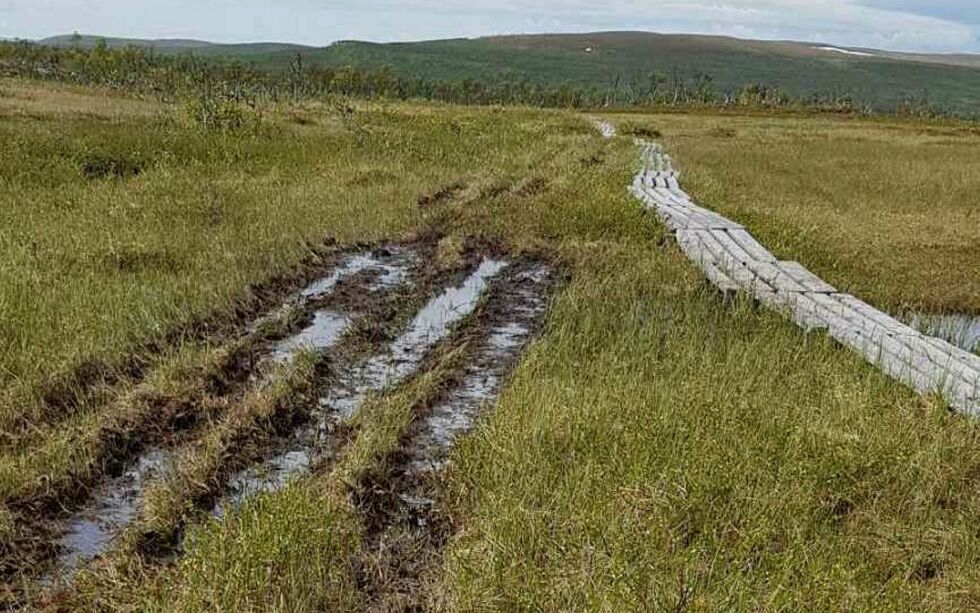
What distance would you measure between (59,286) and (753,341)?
20.6 feet

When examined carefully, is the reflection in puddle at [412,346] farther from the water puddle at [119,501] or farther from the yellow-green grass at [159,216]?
the yellow-green grass at [159,216]

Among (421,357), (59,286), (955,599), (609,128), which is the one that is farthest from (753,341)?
(609,128)

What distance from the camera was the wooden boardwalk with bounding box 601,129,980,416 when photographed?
6279 mm

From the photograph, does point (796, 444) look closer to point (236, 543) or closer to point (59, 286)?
point (236, 543)

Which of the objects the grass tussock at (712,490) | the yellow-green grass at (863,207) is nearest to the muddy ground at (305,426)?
the grass tussock at (712,490)

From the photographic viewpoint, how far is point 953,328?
29.5 feet

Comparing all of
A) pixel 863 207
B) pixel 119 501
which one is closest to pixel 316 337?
pixel 119 501

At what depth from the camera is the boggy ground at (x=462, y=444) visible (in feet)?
12.1

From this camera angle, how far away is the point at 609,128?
126 ft

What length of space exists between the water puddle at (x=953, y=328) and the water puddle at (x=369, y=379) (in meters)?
4.66

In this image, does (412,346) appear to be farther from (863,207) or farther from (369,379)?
(863,207)

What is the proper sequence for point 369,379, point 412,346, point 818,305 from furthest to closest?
point 818,305 < point 412,346 < point 369,379

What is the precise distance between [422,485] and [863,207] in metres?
14.6

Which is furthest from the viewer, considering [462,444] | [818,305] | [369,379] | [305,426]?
[818,305]
